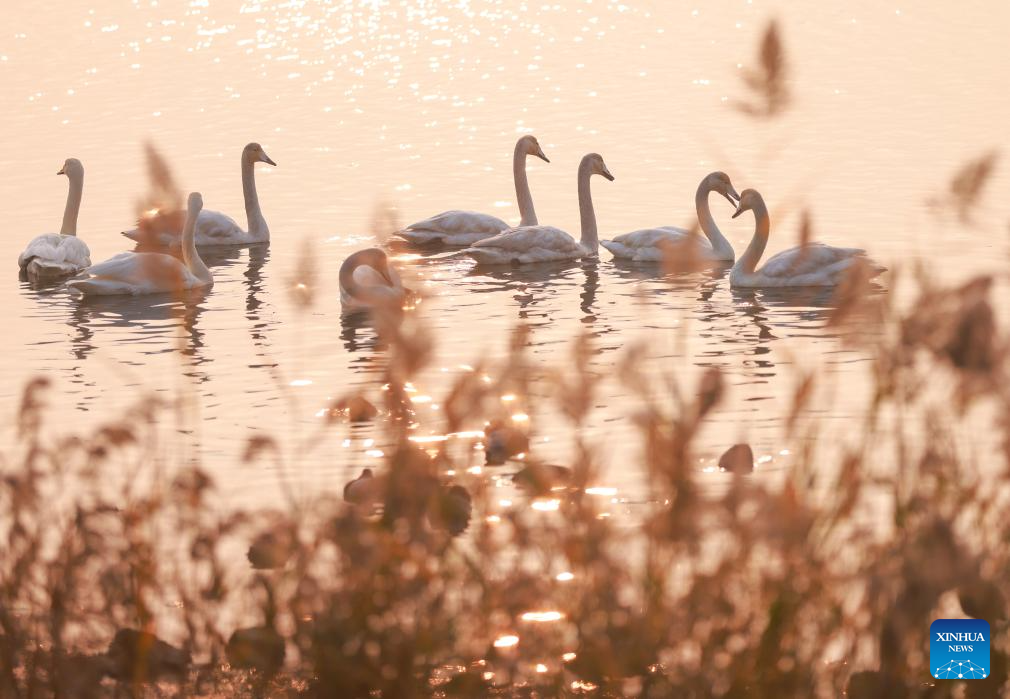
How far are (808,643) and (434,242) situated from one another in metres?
13.8

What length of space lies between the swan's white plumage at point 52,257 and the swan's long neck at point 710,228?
581cm

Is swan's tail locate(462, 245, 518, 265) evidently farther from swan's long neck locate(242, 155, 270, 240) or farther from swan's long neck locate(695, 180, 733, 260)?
swan's long neck locate(242, 155, 270, 240)

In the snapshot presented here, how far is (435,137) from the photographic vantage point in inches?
971

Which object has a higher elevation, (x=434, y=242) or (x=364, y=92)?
(x=364, y=92)

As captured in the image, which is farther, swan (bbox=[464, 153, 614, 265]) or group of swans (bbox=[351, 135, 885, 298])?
swan (bbox=[464, 153, 614, 265])

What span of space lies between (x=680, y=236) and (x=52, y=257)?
5.67m

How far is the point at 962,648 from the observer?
4.43 meters

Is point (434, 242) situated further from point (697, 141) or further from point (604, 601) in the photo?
point (604, 601)

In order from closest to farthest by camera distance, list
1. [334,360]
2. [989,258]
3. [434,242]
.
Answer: [334,360], [989,258], [434,242]

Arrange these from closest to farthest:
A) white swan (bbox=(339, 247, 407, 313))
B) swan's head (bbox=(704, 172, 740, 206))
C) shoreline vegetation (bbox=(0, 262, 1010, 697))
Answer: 1. shoreline vegetation (bbox=(0, 262, 1010, 697))
2. white swan (bbox=(339, 247, 407, 313))
3. swan's head (bbox=(704, 172, 740, 206))

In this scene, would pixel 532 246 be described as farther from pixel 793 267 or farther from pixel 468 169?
pixel 468 169

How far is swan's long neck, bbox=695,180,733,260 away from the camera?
54.1 ft

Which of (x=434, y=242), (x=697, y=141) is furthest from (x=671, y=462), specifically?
(x=697, y=141)

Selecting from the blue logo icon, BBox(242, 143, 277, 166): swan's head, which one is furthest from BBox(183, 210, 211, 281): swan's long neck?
the blue logo icon
